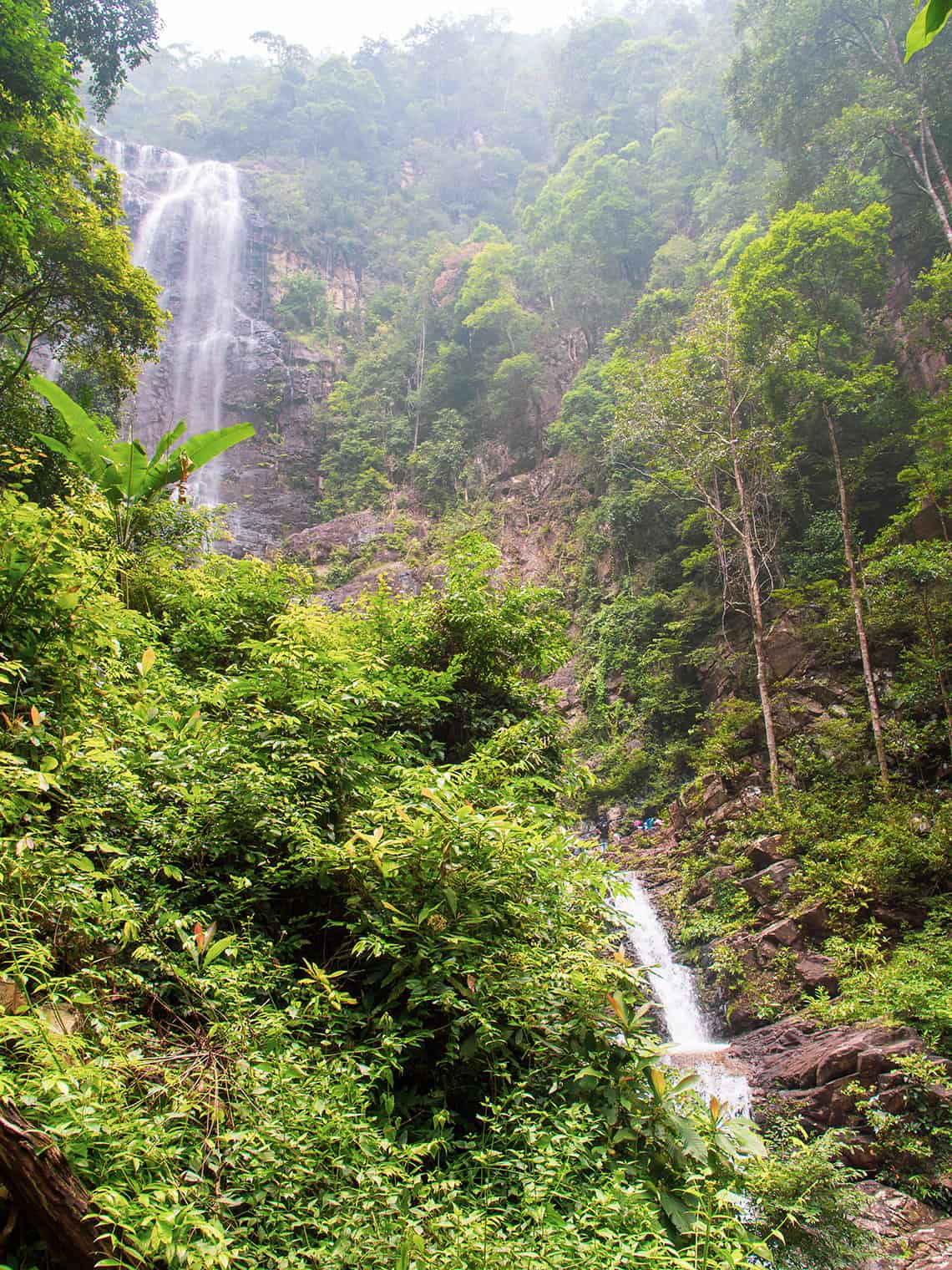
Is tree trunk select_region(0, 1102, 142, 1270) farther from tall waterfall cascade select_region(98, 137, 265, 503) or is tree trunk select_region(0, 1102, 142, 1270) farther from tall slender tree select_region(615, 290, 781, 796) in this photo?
tall waterfall cascade select_region(98, 137, 265, 503)

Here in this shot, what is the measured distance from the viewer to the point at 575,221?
92.7 feet

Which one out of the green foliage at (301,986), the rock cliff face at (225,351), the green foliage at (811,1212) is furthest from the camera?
the rock cliff face at (225,351)

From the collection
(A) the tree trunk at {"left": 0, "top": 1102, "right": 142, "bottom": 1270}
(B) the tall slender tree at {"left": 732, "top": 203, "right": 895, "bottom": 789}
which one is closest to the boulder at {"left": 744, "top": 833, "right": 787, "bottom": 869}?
(B) the tall slender tree at {"left": 732, "top": 203, "right": 895, "bottom": 789}

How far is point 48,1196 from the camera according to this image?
165 centimetres

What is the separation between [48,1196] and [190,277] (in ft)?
124

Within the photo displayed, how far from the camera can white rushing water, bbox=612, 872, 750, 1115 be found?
27.5ft

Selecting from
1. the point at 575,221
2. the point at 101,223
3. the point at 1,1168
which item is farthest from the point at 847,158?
the point at 1,1168

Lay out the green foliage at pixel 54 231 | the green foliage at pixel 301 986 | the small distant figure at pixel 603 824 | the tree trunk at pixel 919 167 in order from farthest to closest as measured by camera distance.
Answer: the small distant figure at pixel 603 824
the tree trunk at pixel 919 167
the green foliage at pixel 54 231
the green foliage at pixel 301 986

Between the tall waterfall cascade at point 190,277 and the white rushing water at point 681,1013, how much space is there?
782 inches

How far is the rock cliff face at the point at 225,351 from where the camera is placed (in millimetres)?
26859

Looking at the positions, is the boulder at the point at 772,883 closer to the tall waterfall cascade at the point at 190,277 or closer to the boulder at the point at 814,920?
the boulder at the point at 814,920

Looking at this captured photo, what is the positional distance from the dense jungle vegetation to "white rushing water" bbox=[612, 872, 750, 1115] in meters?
0.97

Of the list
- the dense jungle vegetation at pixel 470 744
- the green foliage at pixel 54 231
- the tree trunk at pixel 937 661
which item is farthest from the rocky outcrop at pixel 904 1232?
the green foliage at pixel 54 231

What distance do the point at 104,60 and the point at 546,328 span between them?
64.1 ft
